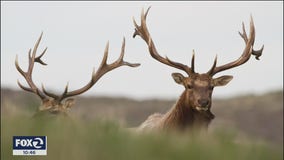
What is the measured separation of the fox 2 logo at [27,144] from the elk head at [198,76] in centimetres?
591

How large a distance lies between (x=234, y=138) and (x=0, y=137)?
5.78 feet

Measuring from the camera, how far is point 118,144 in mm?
7391

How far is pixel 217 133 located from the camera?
766cm

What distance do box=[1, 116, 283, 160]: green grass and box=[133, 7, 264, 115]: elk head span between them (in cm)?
581

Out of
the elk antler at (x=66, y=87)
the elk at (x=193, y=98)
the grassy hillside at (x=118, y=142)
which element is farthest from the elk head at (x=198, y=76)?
the grassy hillside at (x=118, y=142)

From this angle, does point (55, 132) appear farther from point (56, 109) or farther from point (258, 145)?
point (56, 109)

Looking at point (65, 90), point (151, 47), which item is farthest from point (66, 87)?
point (151, 47)

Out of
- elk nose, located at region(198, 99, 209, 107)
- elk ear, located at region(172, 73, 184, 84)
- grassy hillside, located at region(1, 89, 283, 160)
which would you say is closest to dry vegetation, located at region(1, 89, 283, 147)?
elk ear, located at region(172, 73, 184, 84)

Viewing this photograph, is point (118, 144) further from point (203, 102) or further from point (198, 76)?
point (198, 76)

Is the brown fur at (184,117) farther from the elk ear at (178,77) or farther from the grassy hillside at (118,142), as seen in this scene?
the grassy hillside at (118,142)

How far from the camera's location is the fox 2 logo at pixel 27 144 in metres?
7.67

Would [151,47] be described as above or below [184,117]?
above

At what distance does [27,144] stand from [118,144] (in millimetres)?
959

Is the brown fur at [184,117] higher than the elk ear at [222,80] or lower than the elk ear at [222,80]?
lower
